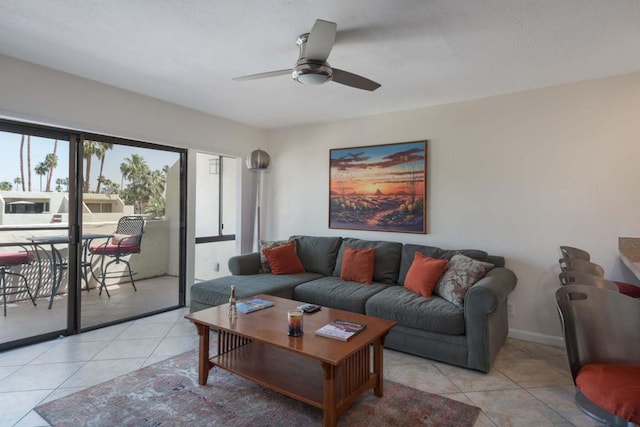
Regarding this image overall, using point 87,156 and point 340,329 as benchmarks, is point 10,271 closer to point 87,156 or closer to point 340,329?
point 87,156

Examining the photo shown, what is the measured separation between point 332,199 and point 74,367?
3177 mm

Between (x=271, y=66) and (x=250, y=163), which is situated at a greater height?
(x=271, y=66)

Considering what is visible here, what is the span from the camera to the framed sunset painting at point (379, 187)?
401 cm

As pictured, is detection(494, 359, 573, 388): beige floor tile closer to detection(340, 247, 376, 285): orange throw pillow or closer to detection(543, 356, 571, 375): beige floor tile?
detection(543, 356, 571, 375): beige floor tile

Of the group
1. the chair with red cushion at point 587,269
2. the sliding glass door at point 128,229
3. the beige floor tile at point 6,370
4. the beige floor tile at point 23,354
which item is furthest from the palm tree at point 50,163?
the chair with red cushion at point 587,269

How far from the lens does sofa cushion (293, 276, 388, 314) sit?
3.28 m

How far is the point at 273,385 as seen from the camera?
2.15 meters

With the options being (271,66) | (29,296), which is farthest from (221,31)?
(29,296)

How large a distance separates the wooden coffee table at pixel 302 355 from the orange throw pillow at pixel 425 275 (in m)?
0.93

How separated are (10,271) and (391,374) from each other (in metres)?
3.41

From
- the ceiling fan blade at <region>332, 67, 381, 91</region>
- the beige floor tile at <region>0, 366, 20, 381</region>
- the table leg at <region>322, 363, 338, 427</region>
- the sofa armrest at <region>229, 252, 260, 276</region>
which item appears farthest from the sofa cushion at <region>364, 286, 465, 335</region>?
the beige floor tile at <region>0, 366, 20, 381</region>

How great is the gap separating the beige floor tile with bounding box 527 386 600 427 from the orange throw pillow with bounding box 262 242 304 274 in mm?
2609

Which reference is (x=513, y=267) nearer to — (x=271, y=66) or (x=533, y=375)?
(x=533, y=375)

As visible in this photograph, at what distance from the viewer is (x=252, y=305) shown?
278cm
